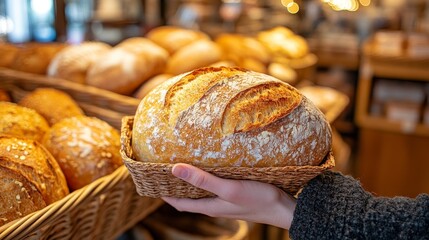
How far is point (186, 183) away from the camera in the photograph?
0.90 m

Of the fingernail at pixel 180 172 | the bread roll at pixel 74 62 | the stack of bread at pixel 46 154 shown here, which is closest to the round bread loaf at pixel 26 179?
the stack of bread at pixel 46 154

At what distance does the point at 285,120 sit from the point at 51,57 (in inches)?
57.3

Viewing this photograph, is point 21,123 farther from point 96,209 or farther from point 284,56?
point 284,56

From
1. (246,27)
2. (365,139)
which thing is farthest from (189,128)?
(246,27)

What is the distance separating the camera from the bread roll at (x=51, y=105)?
1438 mm

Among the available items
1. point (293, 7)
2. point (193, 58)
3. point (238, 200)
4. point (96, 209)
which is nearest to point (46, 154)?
point (96, 209)

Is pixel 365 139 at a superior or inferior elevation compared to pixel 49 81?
inferior

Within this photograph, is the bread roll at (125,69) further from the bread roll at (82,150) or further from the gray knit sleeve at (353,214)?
the gray knit sleeve at (353,214)

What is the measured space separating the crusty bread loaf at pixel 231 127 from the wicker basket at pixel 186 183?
33mm

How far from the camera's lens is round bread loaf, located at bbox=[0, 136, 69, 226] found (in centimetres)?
94

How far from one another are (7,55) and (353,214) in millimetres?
1805

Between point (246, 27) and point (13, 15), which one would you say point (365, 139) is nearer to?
point (246, 27)

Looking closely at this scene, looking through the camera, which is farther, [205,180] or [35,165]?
[35,165]

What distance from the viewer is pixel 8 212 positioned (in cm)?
93
